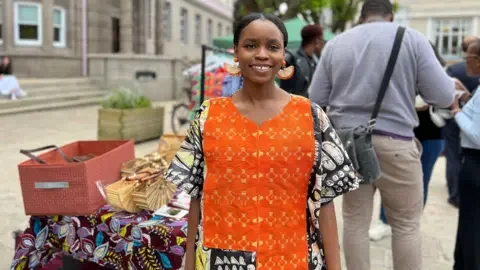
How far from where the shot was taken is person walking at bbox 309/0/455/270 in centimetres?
281

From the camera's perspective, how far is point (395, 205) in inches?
115

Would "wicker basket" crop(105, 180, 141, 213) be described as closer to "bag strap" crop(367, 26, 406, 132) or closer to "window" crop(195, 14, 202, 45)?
"bag strap" crop(367, 26, 406, 132)

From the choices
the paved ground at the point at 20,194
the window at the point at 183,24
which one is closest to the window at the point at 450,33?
the window at the point at 183,24

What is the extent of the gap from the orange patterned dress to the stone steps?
12888 mm

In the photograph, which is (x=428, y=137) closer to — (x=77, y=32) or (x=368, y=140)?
(x=368, y=140)

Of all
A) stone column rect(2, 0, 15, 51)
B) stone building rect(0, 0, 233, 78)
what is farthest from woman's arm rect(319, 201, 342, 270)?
stone column rect(2, 0, 15, 51)

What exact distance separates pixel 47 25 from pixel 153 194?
773 inches

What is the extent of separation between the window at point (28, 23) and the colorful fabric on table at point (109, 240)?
1894 centimetres

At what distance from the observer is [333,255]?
6.00 feet

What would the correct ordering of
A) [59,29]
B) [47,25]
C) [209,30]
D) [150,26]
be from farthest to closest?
[209,30] < [150,26] < [59,29] < [47,25]

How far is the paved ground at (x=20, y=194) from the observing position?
4242mm

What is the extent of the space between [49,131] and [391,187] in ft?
31.6

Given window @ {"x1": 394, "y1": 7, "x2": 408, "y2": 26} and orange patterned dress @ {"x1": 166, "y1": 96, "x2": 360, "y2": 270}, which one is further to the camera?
window @ {"x1": 394, "y1": 7, "x2": 408, "y2": 26}

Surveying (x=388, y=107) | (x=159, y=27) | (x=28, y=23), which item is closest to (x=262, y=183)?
(x=388, y=107)
